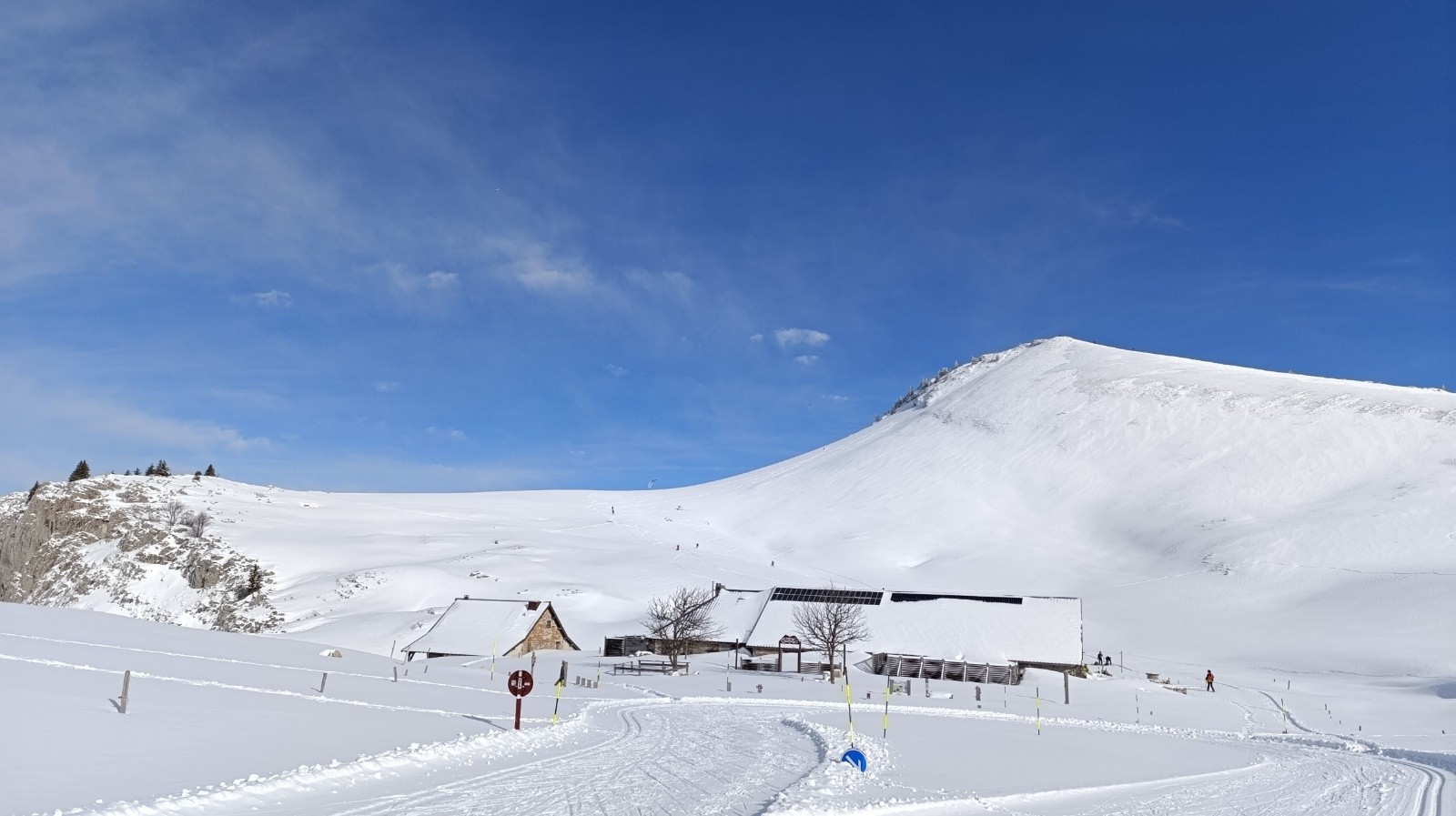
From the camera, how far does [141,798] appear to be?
1088cm

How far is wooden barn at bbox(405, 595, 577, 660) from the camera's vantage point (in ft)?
185

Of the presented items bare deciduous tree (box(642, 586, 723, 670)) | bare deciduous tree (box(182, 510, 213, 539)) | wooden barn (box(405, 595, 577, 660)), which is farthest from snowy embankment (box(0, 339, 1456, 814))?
bare deciduous tree (box(642, 586, 723, 670))

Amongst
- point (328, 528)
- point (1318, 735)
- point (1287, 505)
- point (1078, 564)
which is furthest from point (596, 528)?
point (1318, 735)

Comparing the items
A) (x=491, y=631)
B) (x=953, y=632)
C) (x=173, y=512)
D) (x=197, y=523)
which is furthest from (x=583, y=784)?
(x=173, y=512)

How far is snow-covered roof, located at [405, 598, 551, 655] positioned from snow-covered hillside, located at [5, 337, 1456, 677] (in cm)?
382

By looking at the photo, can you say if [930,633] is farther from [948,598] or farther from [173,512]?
[173,512]

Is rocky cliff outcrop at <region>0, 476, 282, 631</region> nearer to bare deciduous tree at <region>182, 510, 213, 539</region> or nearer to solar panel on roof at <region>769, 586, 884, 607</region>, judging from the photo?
bare deciduous tree at <region>182, 510, 213, 539</region>

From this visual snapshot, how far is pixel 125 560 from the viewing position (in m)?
80.6

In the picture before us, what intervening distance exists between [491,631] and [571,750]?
4177cm

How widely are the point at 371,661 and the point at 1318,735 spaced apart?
38.6 meters

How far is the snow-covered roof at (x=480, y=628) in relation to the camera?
5656 cm

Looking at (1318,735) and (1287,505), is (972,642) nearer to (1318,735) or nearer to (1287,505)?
(1318,735)

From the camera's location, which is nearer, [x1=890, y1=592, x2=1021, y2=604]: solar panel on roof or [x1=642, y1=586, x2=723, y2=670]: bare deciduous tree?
[x1=642, y1=586, x2=723, y2=670]: bare deciduous tree

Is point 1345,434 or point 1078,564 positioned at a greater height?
point 1345,434
